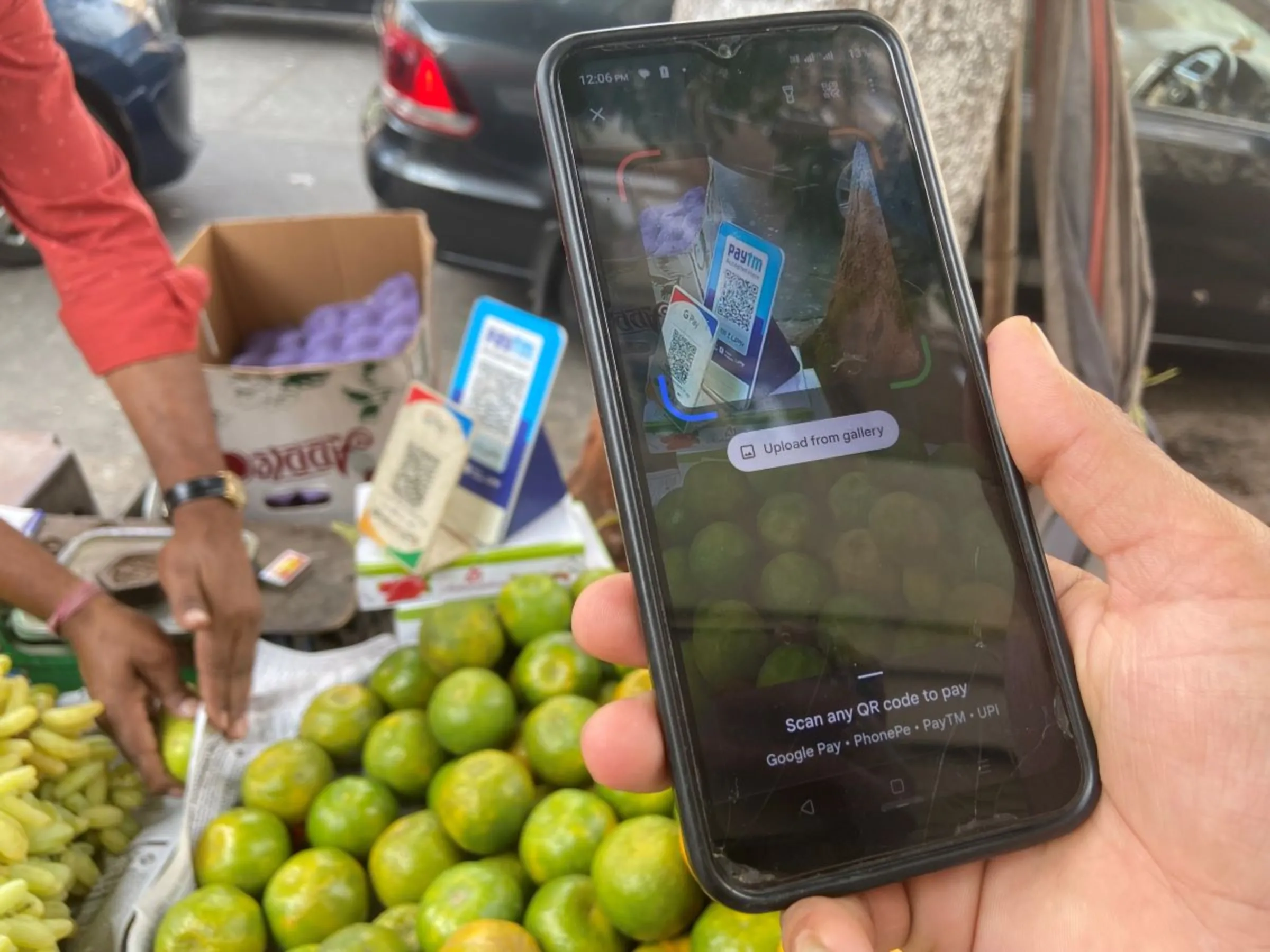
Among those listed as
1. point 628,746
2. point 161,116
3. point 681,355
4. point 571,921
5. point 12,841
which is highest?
point 681,355

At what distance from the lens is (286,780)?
121 centimetres

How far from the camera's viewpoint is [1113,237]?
1.79 m

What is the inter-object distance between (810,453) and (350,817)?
75 centimetres

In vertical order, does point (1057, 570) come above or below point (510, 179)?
above

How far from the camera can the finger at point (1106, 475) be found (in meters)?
0.83

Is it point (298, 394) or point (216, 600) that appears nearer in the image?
point (216, 600)

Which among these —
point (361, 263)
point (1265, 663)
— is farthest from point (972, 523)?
point (361, 263)

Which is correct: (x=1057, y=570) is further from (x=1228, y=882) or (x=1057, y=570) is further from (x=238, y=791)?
(x=238, y=791)

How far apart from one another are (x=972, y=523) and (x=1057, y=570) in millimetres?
147

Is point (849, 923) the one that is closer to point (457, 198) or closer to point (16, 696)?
point (16, 696)

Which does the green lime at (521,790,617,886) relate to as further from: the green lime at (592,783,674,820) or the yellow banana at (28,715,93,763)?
the yellow banana at (28,715,93,763)

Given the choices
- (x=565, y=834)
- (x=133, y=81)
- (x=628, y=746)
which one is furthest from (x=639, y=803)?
(x=133, y=81)

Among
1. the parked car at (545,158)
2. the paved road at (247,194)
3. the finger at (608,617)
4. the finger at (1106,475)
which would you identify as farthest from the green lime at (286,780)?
the parked car at (545,158)

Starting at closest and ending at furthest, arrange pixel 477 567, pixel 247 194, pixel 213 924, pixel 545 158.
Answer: pixel 213 924
pixel 477 567
pixel 545 158
pixel 247 194
